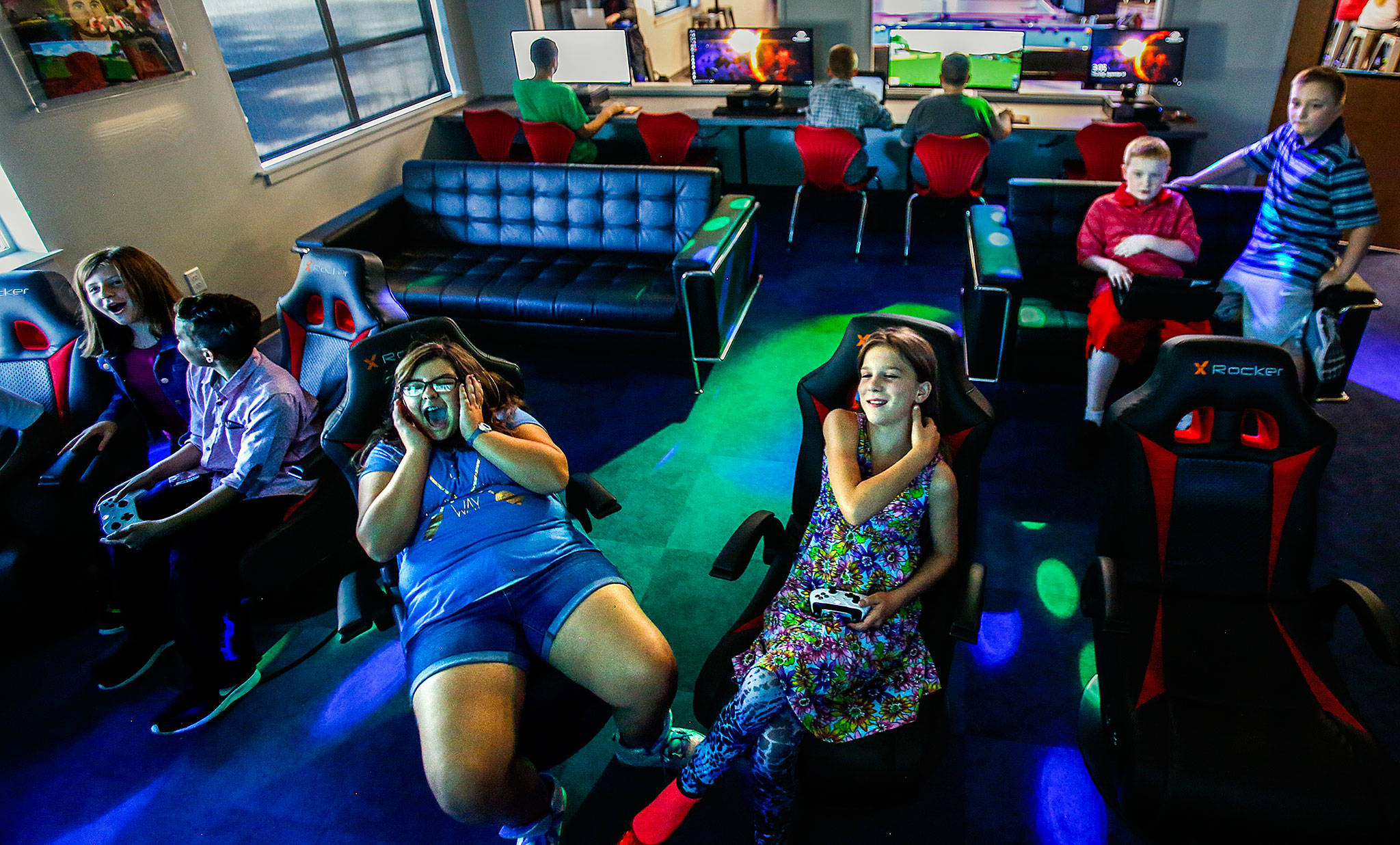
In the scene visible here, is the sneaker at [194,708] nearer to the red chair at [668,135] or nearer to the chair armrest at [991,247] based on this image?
the chair armrest at [991,247]

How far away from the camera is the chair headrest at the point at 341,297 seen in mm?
2535

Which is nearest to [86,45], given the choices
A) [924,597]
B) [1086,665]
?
[924,597]

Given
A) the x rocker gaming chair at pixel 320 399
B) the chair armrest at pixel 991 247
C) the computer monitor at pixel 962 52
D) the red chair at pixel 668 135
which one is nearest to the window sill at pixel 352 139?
the red chair at pixel 668 135

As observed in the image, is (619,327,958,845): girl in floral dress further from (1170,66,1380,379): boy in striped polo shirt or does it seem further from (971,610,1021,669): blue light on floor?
(1170,66,1380,379): boy in striped polo shirt

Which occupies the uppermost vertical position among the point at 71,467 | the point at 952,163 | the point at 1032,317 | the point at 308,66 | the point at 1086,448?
the point at 308,66

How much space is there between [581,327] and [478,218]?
1.03m

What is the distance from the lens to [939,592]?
6.36ft

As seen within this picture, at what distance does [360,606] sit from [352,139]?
4.03m

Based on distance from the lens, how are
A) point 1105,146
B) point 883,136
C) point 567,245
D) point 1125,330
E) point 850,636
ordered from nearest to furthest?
point 850,636 → point 1125,330 → point 567,245 → point 1105,146 → point 883,136

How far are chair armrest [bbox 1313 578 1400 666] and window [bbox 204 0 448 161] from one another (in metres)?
6.08

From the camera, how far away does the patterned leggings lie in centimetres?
162

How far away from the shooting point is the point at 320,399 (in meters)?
2.58

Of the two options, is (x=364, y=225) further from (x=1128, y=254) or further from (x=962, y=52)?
(x=962, y=52)

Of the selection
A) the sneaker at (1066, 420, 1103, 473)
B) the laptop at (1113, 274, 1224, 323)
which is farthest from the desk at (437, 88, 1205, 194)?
the sneaker at (1066, 420, 1103, 473)
